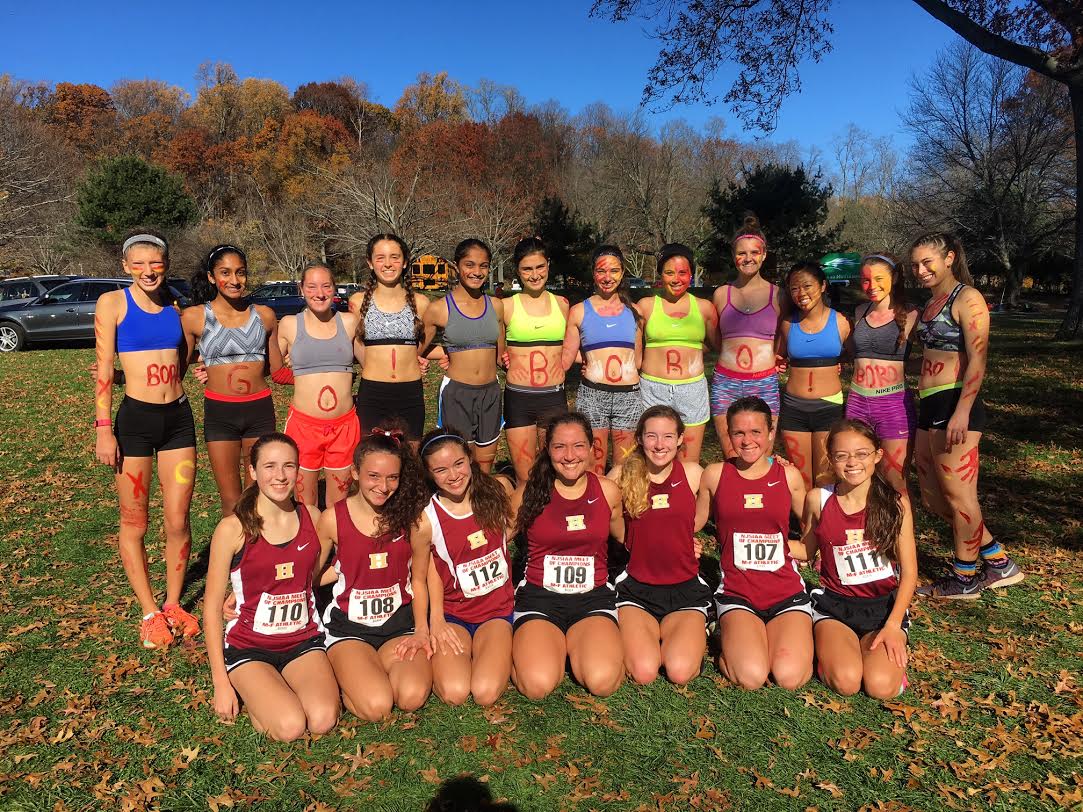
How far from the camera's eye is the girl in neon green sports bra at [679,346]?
4.99m

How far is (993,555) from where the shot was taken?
4.84 meters

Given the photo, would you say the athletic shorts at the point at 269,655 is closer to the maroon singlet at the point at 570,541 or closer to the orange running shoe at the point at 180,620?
the orange running shoe at the point at 180,620

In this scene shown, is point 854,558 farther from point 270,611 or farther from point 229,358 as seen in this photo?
point 229,358

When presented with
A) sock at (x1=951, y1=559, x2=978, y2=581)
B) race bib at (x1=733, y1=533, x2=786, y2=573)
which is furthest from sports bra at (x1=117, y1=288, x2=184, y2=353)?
sock at (x1=951, y1=559, x2=978, y2=581)

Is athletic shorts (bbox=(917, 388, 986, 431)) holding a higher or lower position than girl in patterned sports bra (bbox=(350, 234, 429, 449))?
lower

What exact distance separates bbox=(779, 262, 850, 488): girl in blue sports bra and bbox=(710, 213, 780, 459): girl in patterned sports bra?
0.45 ft

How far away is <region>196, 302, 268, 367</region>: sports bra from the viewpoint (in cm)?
441

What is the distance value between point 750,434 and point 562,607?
1.47m

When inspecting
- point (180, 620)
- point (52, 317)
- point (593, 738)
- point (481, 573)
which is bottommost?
point (593, 738)

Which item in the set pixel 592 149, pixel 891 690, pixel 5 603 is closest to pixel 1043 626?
pixel 891 690

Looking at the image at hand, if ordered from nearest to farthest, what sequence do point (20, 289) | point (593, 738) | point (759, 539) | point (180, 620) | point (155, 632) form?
point (593, 738)
point (759, 539)
point (155, 632)
point (180, 620)
point (20, 289)

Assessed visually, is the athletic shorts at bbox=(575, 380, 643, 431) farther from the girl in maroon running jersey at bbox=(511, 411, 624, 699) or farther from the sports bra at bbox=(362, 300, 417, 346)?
the sports bra at bbox=(362, 300, 417, 346)

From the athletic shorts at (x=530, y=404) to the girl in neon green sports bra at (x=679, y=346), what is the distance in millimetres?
668

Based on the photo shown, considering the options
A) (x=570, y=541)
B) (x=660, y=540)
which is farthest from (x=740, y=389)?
(x=570, y=541)
